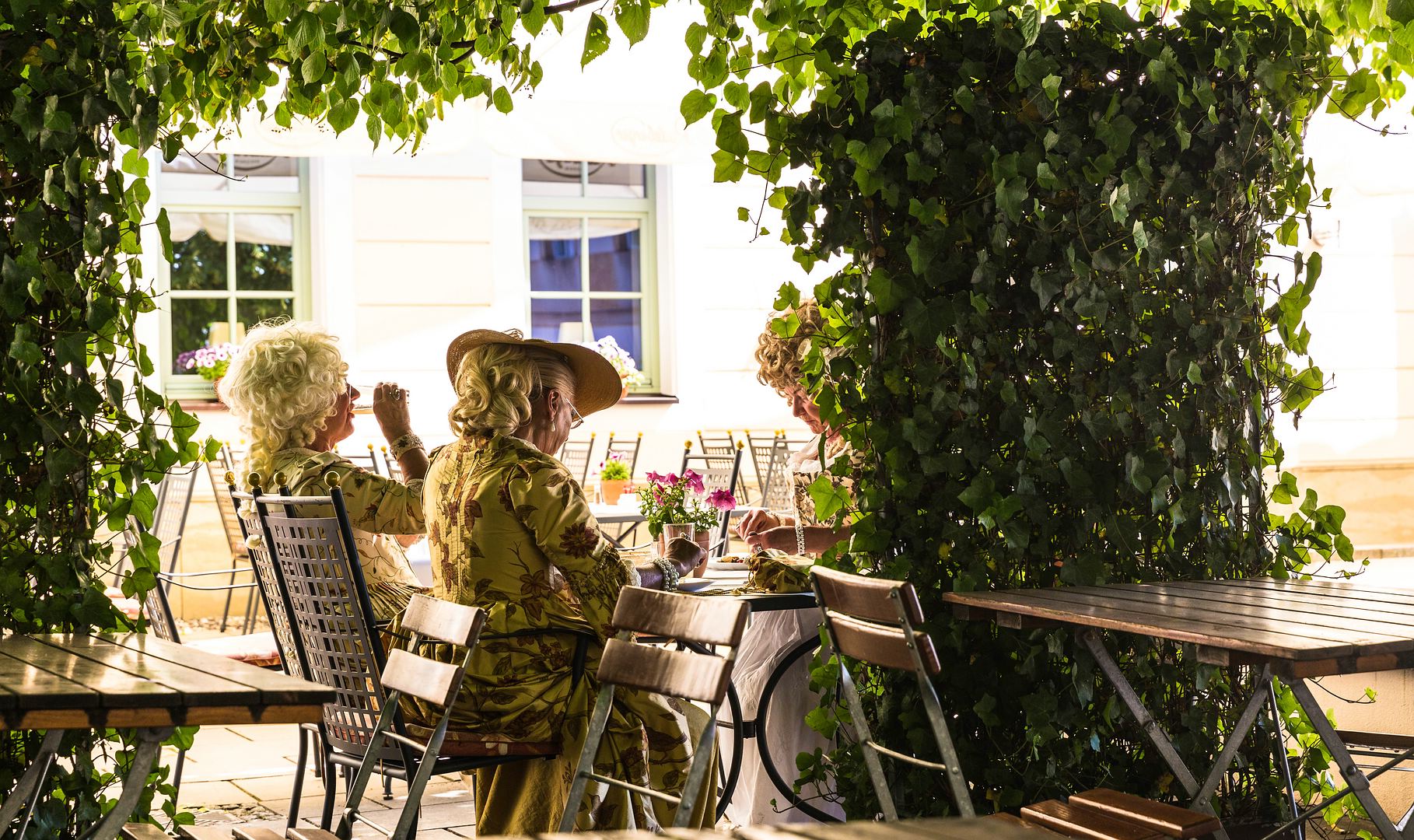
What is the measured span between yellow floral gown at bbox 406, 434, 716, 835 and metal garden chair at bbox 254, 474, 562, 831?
6 centimetres

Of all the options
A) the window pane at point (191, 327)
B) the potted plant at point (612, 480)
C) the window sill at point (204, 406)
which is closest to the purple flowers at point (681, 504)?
the potted plant at point (612, 480)

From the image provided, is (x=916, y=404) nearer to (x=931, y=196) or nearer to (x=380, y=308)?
(x=931, y=196)

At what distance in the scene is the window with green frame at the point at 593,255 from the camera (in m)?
10.3

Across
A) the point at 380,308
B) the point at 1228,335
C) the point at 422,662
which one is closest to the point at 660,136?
the point at 380,308

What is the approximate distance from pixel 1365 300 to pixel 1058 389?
8.70 meters

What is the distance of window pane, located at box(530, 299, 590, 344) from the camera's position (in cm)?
1039

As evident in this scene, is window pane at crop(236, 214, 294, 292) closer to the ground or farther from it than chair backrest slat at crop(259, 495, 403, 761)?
farther from it

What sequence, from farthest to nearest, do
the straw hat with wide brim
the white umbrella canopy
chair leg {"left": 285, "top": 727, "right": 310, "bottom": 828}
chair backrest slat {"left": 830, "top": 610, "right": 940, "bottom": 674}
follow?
the white umbrella canopy
chair leg {"left": 285, "top": 727, "right": 310, "bottom": 828}
the straw hat with wide brim
chair backrest slat {"left": 830, "top": 610, "right": 940, "bottom": 674}

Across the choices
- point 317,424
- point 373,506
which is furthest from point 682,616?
point 317,424

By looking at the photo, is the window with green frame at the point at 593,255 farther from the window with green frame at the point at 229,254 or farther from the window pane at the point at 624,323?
the window with green frame at the point at 229,254

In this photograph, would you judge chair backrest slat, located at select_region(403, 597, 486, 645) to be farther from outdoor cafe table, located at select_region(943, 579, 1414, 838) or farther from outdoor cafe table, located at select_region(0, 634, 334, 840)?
outdoor cafe table, located at select_region(943, 579, 1414, 838)

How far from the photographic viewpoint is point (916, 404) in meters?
3.32

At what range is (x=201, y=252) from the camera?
9.59m

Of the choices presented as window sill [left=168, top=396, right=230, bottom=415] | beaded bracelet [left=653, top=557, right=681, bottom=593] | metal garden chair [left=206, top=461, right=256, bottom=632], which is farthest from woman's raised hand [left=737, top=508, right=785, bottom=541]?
window sill [left=168, top=396, right=230, bottom=415]
